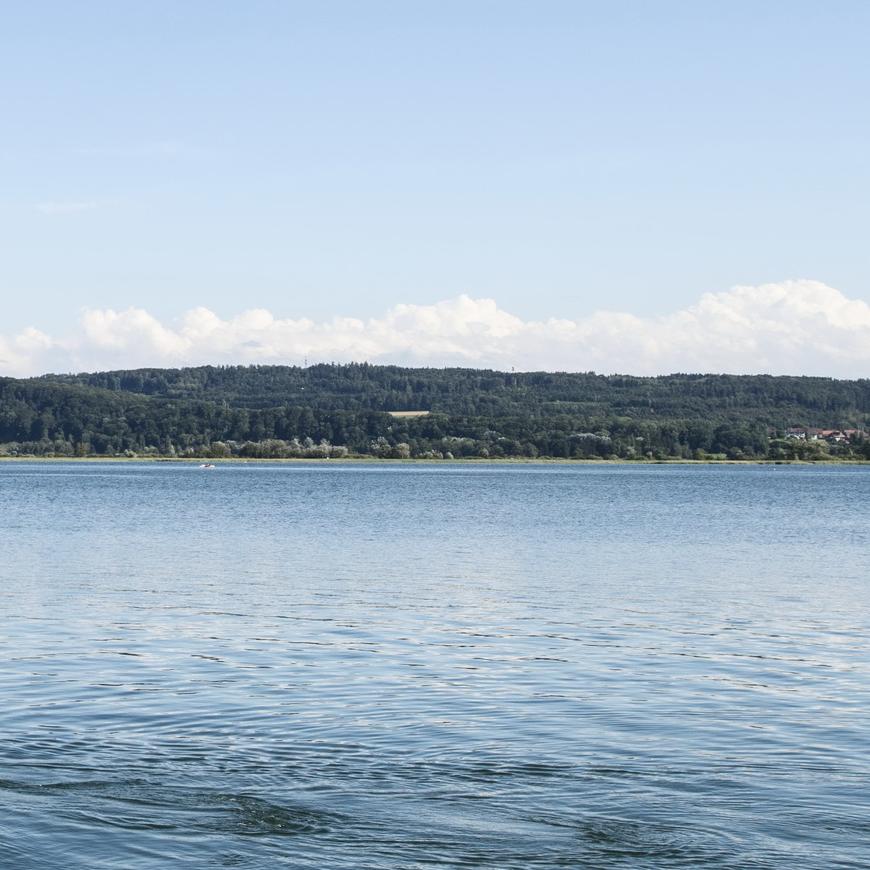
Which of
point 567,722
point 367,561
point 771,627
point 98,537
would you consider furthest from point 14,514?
point 567,722

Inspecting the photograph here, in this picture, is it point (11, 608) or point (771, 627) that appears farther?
point (11, 608)

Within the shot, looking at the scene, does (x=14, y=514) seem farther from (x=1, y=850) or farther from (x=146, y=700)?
(x=1, y=850)

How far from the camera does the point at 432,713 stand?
22000 millimetres

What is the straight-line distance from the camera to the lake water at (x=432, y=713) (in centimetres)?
1526

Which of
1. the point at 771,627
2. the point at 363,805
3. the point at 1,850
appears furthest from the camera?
the point at 771,627

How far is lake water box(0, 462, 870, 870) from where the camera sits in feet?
50.1

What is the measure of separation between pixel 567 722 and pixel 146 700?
717cm

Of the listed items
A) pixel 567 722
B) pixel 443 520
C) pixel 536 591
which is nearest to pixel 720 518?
pixel 443 520

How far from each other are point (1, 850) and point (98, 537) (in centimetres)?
5066

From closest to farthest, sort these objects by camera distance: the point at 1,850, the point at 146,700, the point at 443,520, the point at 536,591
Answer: the point at 1,850, the point at 146,700, the point at 536,591, the point at 443,520

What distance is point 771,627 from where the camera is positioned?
107 ft

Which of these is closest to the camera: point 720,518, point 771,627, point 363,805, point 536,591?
point 363,805

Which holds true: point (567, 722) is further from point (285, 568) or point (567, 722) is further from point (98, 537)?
point (98, 537)

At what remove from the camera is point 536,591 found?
40719 millimetres
